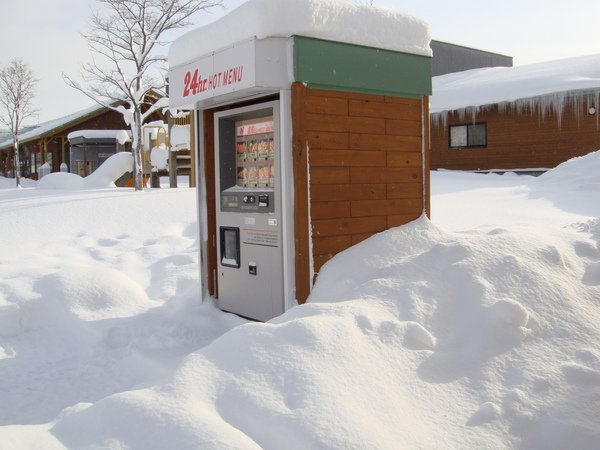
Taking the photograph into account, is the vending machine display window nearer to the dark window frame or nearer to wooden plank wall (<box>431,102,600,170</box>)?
wooden plank wall (<box>431,102,600,170</box>)

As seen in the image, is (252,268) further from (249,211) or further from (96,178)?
(96,178)

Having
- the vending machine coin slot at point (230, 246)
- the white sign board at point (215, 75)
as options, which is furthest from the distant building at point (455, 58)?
the vending machine coin slot at point (230, 246)

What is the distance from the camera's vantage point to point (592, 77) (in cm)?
2003

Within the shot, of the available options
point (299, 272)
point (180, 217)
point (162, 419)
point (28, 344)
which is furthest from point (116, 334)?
point (180, 217)

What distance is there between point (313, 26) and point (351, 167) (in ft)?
3.88

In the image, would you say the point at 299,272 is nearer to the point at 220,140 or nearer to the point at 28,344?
the point at 220,140

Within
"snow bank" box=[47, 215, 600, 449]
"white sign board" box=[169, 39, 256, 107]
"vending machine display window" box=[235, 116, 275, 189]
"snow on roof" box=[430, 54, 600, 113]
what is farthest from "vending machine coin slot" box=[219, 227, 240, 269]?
"snow on roof" box=[430, 54, 600, 113]

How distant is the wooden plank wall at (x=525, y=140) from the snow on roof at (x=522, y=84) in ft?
2.24

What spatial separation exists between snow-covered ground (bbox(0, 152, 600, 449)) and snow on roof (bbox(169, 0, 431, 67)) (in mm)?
1671

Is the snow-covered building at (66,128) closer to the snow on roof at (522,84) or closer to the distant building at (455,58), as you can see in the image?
the snow on roof at (522,84)

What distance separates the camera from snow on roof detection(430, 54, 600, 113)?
773 inches

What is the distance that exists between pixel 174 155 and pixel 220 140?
10153 mm

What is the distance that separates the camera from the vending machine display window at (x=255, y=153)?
541 centimetres

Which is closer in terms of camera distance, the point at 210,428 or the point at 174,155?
the point at 210,428
